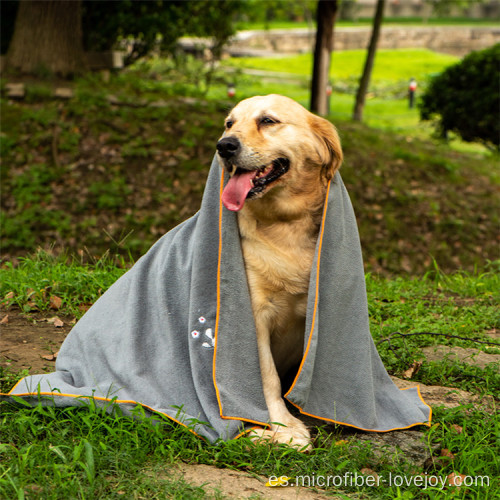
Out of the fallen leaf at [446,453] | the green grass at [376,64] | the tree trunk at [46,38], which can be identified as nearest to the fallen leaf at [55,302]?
the fallen leaf at [446,453]

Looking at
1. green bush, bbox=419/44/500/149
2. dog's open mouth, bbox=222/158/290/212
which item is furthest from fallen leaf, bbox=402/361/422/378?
green bush, bbox=419/44/500/149

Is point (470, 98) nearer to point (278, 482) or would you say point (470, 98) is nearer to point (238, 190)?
point (238, 190)

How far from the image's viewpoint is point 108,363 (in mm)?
3264

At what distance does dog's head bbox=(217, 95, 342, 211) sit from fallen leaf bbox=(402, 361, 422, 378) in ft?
4.76

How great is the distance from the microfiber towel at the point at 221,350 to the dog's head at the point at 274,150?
116 mm

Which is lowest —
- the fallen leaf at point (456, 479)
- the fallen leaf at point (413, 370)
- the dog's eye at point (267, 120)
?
the fallen leaf at point (413, 370)

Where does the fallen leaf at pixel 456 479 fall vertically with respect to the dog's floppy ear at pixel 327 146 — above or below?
below

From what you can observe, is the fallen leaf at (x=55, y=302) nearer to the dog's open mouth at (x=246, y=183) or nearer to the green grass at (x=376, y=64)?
the dog's open mouth at (x=246, y=183)

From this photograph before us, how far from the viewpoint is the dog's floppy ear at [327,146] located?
311 cm

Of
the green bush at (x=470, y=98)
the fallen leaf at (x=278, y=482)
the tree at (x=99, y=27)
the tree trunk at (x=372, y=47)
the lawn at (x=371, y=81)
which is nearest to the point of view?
the fallen leaf at (x=278, y=482)

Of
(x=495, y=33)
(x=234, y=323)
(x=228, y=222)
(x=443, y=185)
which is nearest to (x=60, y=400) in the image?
(x=234, y=323)

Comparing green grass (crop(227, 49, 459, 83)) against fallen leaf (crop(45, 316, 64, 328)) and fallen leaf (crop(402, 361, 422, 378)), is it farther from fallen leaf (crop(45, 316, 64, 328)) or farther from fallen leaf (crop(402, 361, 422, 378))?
fallen leaf (crop(402, 361, 422, 378))

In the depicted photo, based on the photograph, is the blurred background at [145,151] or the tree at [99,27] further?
the tree at [99,27]

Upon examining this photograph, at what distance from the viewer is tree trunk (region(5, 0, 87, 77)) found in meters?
8.94
